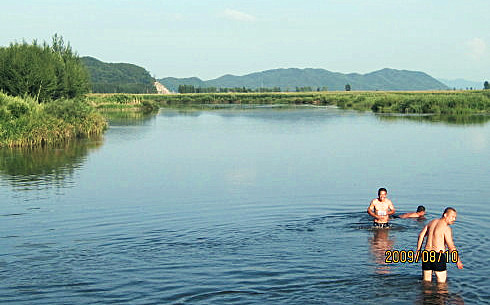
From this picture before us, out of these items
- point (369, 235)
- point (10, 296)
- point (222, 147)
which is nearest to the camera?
point (10, 296)

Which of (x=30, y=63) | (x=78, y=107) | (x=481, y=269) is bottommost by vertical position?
(x=481, y=269)

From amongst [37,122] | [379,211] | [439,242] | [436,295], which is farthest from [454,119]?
[439,242]

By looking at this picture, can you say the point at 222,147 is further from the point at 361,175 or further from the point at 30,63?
the point at 30,63

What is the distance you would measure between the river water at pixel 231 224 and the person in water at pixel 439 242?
46cm

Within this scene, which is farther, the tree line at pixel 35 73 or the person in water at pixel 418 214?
the tree line at pixel 35 73

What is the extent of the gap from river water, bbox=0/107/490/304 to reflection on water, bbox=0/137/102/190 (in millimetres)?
94

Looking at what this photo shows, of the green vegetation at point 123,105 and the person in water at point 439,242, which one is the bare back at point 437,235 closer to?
the person in water at point 439,242

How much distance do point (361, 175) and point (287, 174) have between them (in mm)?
3732

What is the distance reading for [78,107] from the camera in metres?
53.5

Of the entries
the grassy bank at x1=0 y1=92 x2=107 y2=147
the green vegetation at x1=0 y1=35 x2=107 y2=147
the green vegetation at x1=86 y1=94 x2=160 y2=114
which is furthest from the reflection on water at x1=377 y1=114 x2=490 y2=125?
the green vegetation at x1=86 y1=94 x2=160 y2=114

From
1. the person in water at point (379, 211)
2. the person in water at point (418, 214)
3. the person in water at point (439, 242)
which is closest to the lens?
the person in water at point (439, 242)

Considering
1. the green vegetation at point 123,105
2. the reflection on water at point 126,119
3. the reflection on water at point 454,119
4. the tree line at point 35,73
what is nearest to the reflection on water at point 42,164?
the tree line at point 35,73

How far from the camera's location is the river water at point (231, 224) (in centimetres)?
1409

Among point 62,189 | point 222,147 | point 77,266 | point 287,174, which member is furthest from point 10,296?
point 222,147
